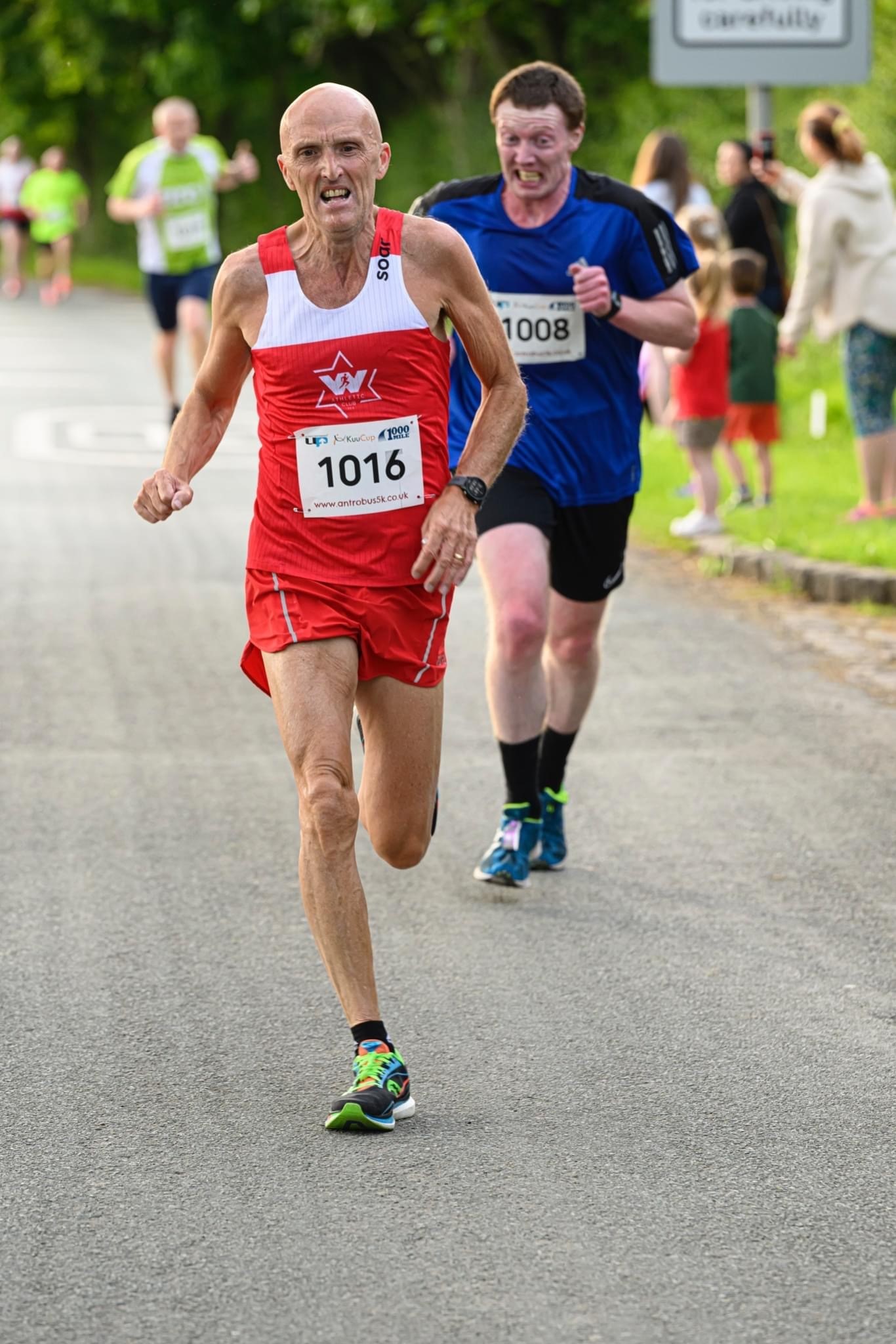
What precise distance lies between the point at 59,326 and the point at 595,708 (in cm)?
2336

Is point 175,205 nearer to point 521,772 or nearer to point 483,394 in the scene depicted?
point 521,772

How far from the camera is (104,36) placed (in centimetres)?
4456

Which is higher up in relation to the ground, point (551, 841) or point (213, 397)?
point (213, 397)

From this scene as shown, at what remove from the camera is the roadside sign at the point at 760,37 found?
13328 millimetres

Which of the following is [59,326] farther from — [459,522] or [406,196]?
[459,522]

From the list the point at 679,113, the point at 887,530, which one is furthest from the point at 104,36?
the point at 887,530

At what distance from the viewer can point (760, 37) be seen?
1332 cm

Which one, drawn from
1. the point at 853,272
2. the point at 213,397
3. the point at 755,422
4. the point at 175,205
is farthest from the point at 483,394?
the point at 175,205

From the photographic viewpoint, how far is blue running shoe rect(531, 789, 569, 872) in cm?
676

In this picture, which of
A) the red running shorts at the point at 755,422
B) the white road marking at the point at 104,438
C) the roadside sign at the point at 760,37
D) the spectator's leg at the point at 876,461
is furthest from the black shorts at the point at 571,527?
the white road marking at the point at 104,438

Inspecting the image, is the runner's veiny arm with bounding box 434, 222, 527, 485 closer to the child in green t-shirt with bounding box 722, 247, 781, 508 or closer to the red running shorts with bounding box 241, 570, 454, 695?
the red running shorts with bounding box 241, 570, 454, 695

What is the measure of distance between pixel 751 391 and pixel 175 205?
578 centimetres

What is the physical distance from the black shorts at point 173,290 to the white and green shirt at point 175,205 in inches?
1.8

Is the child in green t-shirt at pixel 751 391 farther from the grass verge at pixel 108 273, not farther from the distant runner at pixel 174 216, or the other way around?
the grass verge at pixel 108 273
